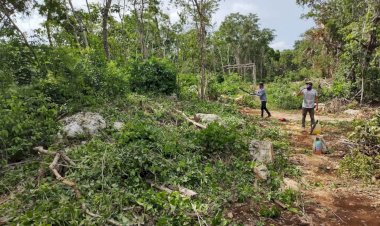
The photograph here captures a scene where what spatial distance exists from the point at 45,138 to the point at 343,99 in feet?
44.0

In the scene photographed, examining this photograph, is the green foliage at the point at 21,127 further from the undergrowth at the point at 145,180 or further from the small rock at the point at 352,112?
the small rock at the point at 352,112

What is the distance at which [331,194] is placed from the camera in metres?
5.29

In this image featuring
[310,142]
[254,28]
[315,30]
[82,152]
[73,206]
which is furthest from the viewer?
[254,28]

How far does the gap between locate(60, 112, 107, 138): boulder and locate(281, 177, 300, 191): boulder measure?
3666 millimetres

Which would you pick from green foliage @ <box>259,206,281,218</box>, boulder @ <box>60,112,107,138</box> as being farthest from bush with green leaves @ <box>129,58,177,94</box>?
green foliage @ <box>259,206,281,218</box>

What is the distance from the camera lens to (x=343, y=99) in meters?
15.0

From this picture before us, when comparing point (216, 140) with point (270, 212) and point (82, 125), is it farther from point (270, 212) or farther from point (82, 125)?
point (82, 125)

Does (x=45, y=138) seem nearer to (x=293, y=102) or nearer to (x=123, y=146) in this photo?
(x=123, y=146)

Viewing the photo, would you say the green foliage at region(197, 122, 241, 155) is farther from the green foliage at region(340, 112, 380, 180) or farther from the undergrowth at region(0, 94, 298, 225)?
the green foliage at region(340, 112, 380, 180)

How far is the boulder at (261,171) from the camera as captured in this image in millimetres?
5469

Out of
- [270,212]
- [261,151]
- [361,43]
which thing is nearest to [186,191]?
[270,212]

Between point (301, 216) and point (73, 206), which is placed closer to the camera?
point (73, 206)

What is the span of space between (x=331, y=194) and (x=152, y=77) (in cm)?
930

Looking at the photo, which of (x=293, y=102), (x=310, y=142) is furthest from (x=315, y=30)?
(x=310, y=142)
